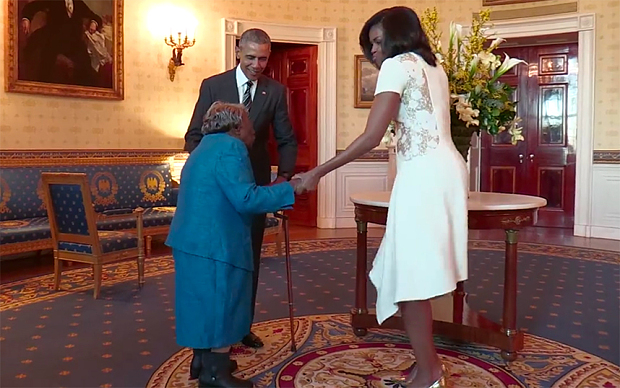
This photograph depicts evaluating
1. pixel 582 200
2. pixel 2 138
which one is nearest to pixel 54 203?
pixel 2 138

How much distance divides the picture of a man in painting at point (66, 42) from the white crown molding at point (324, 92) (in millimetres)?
2067

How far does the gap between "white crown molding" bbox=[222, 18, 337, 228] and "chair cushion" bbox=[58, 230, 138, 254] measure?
3837mm

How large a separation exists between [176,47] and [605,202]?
542 cm

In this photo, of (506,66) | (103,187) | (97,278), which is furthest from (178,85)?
(506,66)

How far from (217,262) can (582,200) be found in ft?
20.5

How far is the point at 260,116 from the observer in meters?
3.13

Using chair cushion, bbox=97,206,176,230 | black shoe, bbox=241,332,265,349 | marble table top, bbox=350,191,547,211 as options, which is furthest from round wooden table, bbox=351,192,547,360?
chair cushion, bbox=97,206,176,230

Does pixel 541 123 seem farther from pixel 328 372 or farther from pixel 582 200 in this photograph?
pixel 328 372

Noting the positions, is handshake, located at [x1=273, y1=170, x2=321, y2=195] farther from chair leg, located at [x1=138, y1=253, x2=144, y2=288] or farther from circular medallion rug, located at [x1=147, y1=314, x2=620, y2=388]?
chair leg, located at [x1=138, y1=253, x2=144, y2=288]

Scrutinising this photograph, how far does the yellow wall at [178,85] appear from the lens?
6.05 m

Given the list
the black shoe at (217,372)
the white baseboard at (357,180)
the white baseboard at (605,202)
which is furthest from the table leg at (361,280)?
the white baseboard at (605,202)

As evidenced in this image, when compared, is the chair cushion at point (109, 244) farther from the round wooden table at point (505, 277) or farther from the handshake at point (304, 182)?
the handshake at point (304, 182)

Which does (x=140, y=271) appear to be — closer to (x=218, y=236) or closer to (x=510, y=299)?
(x=218, y=236)

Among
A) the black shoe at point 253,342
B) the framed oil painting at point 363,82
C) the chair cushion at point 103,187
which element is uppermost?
the framed oil painting at point 363,82
